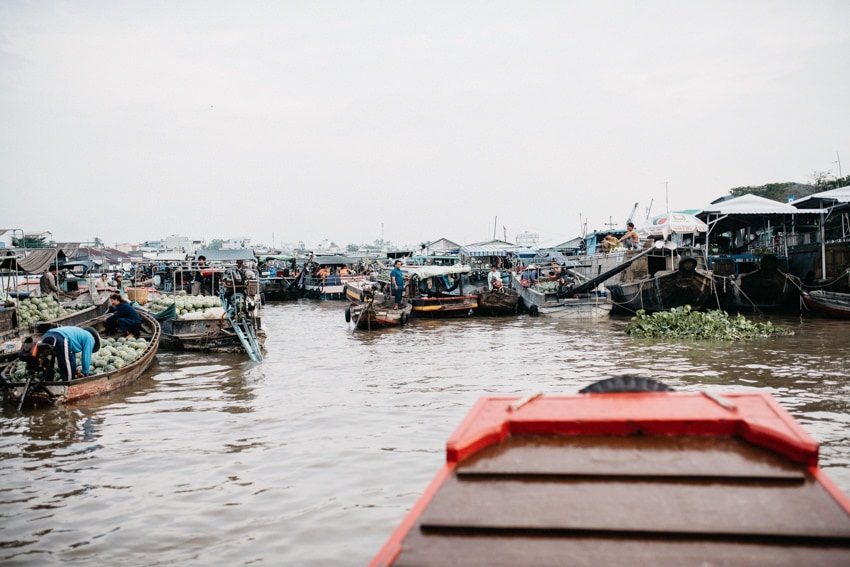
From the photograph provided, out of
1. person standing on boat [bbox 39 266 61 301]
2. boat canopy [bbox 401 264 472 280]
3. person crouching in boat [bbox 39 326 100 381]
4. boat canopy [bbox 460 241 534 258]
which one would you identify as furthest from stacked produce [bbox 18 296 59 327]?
boat canopy [bbox 460 241 534 258]

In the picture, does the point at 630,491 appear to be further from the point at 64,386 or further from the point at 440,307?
the point at 440,307

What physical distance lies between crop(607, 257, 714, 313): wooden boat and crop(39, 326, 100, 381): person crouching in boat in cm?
1564

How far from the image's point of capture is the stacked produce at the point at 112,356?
31.3ft

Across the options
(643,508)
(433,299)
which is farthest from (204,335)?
(643,508)

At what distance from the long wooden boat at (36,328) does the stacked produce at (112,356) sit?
3.73 ft

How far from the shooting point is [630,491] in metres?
2.55

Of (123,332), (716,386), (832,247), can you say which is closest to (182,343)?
(123,332)

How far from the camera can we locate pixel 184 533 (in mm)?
4992

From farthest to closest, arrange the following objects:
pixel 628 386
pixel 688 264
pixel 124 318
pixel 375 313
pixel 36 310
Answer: pixel 375 313 → pixel 688 264 → pixel 36 310 → pixel 124 318 → pixel 628 386

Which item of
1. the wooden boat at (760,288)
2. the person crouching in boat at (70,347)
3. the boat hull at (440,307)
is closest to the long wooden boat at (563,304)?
the boat hull at (440,307)

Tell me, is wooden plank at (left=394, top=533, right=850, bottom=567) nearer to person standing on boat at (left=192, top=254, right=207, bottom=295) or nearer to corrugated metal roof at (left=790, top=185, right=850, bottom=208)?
person standing on boat at (left=192, top=254, right=207, bottom=295)

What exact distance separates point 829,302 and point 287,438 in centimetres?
1684

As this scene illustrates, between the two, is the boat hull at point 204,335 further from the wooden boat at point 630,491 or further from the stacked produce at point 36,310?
the wooden boat at point 630,491

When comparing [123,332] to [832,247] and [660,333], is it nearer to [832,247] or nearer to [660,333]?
[660,333]
